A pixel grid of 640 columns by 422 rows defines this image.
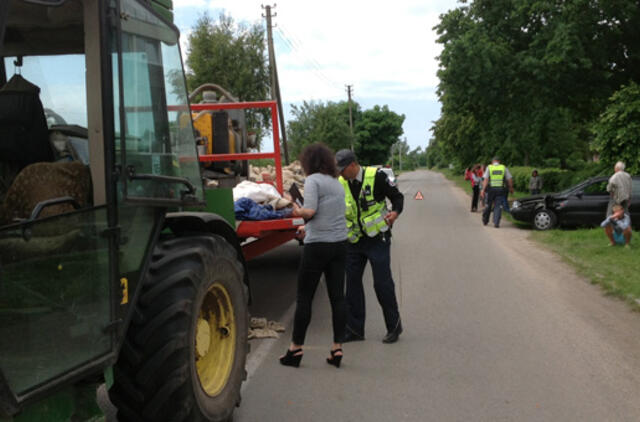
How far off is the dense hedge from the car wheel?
3216 millimetres

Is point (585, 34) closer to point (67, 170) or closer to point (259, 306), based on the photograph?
point (259, 306)

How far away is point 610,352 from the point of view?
5.98 m

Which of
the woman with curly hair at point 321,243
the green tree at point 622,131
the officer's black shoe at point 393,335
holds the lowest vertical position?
the officer's black shoe at point 393,335

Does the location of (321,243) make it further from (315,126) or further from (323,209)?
(315,126)

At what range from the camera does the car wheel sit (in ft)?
54.7

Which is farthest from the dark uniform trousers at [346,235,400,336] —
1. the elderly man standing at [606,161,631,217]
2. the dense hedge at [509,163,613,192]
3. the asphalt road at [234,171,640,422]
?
the dense hedge at [509,163,613,192]

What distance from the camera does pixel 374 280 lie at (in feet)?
21.2

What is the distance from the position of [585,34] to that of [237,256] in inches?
799

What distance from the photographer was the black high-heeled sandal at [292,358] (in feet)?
18.4

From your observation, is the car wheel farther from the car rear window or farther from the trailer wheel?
the trailer wheel

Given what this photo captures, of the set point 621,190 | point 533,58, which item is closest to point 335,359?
point 621,190

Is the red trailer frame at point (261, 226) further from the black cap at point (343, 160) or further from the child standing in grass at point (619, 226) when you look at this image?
the child standing in grass at point (619, 226)

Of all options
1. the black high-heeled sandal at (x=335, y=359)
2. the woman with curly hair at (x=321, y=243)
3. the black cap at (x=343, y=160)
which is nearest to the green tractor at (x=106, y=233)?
the woman with curly hair at (x=321, y=243)

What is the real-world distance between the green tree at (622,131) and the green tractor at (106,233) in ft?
48.6
